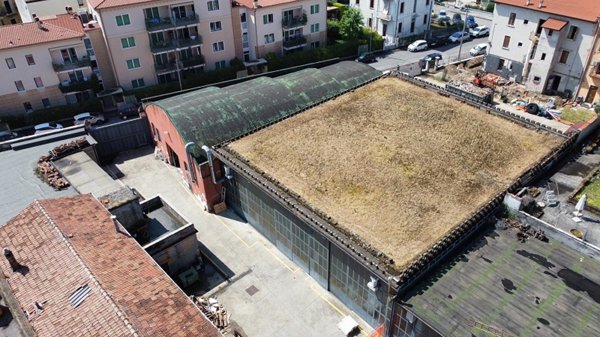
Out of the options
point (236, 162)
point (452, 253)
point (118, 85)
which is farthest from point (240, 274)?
point (118, 85)

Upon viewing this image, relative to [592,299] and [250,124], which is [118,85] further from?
[592,299]

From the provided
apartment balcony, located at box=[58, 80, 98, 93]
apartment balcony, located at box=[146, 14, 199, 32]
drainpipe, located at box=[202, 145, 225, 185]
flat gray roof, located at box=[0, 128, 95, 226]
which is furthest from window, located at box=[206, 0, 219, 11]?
drainpipe, located at box=[202, 145, 225, 185]

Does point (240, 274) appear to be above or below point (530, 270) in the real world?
below

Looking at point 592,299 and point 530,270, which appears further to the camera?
point 530,270

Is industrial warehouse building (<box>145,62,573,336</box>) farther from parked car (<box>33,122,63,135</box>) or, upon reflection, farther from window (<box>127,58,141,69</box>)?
window (<box>127,58,141,69</box>)

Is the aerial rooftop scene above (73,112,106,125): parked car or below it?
above

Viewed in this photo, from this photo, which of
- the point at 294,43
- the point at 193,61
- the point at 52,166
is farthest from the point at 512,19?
the point at 52,166
